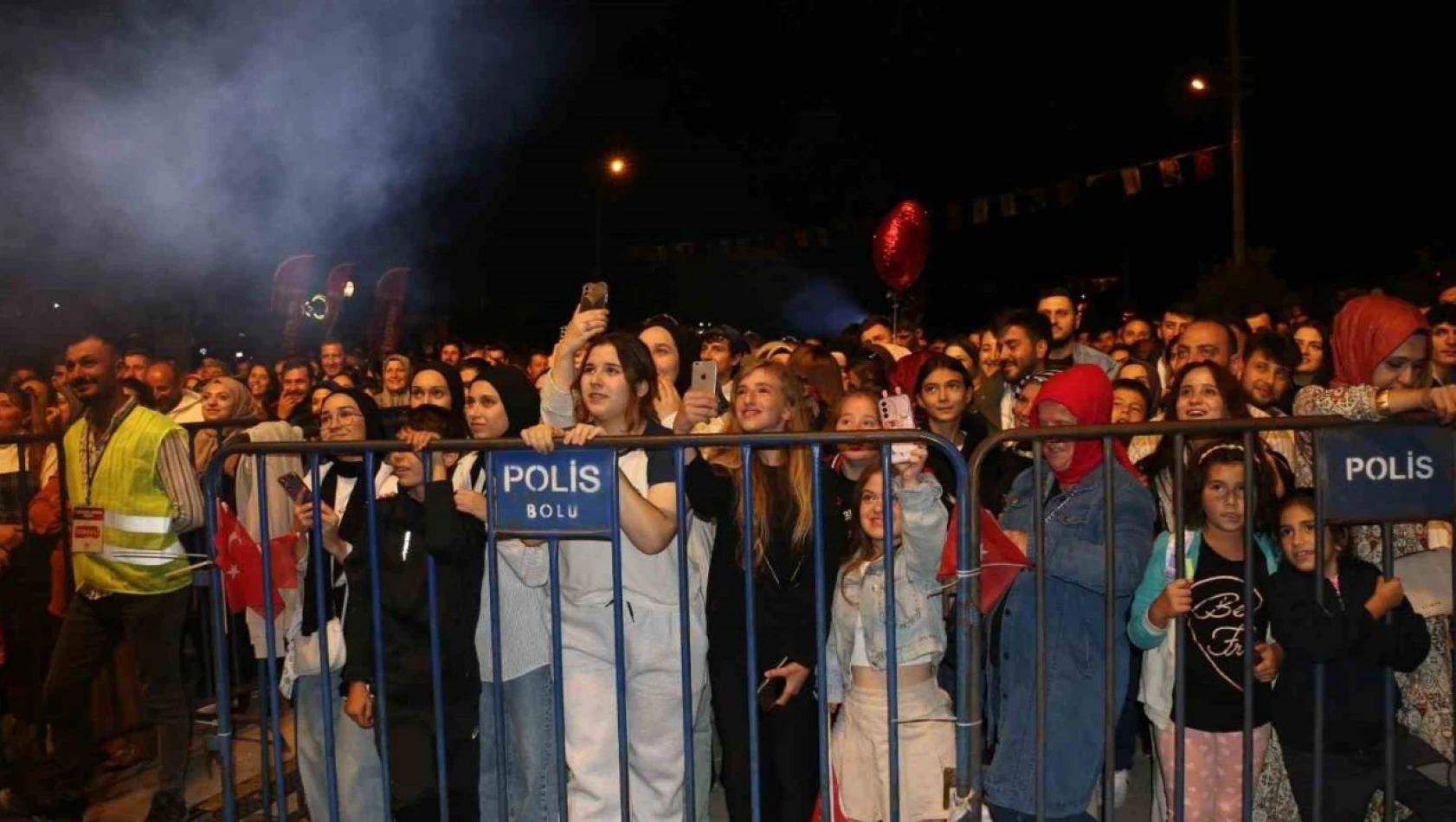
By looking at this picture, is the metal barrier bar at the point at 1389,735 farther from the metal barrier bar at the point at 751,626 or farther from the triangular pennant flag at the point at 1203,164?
the triangular pennant flag at the point at 1203,164

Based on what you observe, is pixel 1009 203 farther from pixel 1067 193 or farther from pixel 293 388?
pixel 293 388

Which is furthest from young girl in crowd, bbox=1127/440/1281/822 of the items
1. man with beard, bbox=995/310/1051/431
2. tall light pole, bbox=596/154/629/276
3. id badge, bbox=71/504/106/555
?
tall light pole, bbox=596/154/629/276

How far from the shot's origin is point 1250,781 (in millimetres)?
3857

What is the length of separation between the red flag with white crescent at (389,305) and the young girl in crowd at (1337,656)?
76.9 ft

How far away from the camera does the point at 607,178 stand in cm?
2988

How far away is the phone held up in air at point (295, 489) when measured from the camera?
4.38 metres

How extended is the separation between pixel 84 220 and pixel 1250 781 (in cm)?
1279

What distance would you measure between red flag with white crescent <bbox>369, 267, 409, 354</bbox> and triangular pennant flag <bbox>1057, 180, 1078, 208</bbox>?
14462 mm

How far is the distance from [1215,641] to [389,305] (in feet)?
80.1

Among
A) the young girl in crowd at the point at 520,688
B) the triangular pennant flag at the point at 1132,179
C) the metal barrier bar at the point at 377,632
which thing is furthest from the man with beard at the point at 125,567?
the triangular pennant flag at the point at 1132,179

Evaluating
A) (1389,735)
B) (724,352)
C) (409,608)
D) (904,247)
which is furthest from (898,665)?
(904,247)

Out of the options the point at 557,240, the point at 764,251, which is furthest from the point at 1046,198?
the point at 557,240

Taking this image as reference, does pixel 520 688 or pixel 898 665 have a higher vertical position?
pixel 898 665

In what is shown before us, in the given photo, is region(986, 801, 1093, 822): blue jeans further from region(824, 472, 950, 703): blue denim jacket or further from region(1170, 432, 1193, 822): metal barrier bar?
region(824, 472, 950, 703): blue denim jacket
